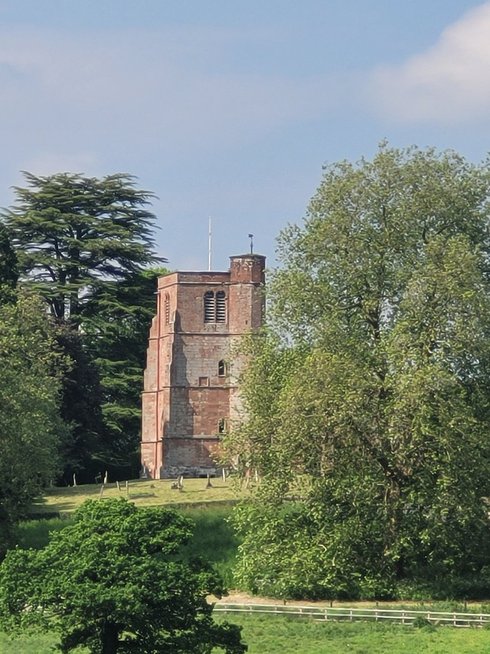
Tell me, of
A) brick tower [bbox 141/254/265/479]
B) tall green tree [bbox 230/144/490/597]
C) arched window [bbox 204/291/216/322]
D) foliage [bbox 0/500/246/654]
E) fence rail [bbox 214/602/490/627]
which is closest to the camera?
foliage [bbox 0/500/246/654]

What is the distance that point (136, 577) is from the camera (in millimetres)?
33406

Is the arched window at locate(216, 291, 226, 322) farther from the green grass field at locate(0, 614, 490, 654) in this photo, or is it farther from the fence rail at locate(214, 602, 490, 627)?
the green grass field at locate(0, 614, 490, 654)

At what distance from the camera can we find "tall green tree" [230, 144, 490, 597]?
46.3 meters

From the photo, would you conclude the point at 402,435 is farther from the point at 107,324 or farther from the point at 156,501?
the point at 107,324

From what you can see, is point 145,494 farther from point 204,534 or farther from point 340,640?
point 340,640

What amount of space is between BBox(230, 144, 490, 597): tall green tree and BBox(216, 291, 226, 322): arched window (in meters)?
35.2

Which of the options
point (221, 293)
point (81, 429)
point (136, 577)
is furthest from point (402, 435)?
point (221, 293)

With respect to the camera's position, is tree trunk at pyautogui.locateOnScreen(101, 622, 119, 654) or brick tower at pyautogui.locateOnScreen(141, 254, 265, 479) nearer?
tree trunk at pyautogui.locateOnScreen(101, 622, 119, 654)

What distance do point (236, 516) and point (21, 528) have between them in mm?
10833

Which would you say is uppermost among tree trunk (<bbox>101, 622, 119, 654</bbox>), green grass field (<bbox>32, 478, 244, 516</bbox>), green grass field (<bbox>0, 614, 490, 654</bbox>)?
green grass field (<bbox>32, 478, 244, 516</bbox>)

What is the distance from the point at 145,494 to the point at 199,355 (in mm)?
21944

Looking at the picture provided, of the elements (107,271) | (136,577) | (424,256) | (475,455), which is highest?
(107,271)

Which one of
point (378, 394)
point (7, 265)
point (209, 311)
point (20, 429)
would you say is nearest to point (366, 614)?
point (378, 394)

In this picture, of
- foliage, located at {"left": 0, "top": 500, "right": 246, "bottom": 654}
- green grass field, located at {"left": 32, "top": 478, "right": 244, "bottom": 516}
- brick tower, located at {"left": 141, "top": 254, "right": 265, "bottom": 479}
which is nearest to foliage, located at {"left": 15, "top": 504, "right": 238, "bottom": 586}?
green grass field, located at {"left": 32, "top": 478, "right": 244, "bottom": 516}
